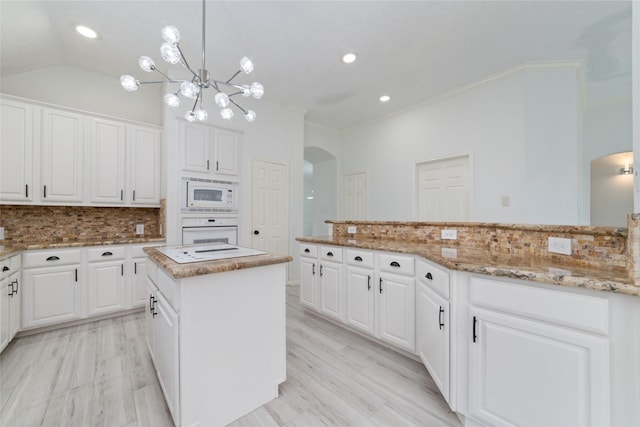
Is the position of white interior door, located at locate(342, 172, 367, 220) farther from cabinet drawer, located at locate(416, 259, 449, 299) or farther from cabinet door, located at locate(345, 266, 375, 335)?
cabinet drawer, located at locate(416, 259, 449, 299)

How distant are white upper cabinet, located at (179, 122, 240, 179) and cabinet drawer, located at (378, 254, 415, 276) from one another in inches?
100

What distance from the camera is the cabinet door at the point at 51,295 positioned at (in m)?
2.40

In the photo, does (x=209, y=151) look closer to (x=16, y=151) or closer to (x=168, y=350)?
(x=16, y=151)

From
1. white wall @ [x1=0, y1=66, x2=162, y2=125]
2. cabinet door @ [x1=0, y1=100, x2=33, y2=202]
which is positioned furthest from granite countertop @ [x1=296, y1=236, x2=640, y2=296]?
white wall @ [x1=0, y1=66, x2=162, y2=125]

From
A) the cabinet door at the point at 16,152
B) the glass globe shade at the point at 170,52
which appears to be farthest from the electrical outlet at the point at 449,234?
the cabinet door at the point at 16,152

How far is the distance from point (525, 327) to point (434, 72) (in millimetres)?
3303

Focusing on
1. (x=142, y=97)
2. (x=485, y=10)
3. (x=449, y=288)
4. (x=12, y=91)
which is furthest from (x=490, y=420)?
(x=12, y=91)

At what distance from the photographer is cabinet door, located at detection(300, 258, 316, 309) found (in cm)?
283

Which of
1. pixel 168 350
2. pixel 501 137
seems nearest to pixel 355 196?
pixel 501 137

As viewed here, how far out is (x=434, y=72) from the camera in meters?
3.33

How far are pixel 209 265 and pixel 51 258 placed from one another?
2443 millimetres

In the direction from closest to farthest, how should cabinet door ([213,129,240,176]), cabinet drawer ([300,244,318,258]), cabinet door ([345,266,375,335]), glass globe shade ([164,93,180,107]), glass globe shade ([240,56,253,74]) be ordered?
1. glass globe shade ([240,56,253,74])
2. glass globe shade ([164,93,180,107])
3. cabinet door ([345,266,375,335])
4. cabinet drawer ([300,244,318,258])
5. cabinet door ([213,129,240,176])

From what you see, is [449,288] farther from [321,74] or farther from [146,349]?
[321,74]

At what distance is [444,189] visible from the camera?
402 cm
